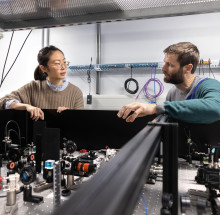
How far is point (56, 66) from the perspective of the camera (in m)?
1.95

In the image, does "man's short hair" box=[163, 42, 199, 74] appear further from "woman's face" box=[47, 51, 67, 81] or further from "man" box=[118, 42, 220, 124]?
"woman's face" box=[47, 51, 67, 81]

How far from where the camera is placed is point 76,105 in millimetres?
2062

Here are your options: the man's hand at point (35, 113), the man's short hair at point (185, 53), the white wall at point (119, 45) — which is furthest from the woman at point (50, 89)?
the man's short hair at point (185, 53)

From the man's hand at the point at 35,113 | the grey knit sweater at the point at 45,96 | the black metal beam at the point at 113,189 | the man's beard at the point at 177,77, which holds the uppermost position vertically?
the man's beard at the point at 177,77

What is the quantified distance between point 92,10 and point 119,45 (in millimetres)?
1985

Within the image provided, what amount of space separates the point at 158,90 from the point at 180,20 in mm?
1025

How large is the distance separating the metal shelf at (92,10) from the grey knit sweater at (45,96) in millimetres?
721

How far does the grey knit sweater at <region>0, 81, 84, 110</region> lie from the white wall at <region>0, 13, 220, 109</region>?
86 centimetres

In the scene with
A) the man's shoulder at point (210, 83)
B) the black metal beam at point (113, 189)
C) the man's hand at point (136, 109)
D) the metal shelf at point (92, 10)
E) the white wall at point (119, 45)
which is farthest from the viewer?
the white wall at point (119, 45)

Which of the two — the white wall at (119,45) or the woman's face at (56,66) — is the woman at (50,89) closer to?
the woman's face at (56,66)

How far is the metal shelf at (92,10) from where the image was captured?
115 cm

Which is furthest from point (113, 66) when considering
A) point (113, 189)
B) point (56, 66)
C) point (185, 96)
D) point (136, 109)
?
point (113, 189)

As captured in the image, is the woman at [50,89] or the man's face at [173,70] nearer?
the man's face at [173,70]

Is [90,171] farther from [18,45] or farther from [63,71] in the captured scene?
[18,45]
